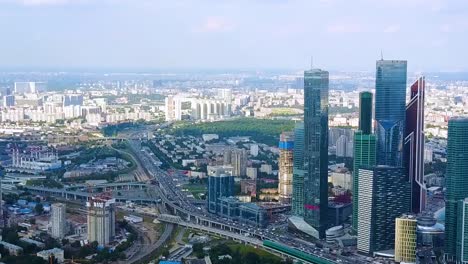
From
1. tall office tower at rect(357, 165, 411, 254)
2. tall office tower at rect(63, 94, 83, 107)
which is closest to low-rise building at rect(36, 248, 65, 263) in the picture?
tall office tower at rect(357, 165, 411, 254)

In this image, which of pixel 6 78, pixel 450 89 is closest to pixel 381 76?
pixel 450 89

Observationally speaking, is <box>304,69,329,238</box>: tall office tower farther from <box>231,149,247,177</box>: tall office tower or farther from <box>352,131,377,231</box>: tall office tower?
<box>231,149,247,177</box>: tall office tower

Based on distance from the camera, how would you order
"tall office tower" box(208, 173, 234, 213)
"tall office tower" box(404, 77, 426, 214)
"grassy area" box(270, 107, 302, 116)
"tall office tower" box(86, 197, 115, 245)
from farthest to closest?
"grassy area" box(270, 107, 302, 116)
"tall office tower" box(208, 173, 234, 213)
"tall office tower" box(404, 77, 426, 214)
"tall office tower" box(86, 197, 115, 245)

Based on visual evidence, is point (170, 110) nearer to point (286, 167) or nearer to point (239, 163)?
point (239, 163)

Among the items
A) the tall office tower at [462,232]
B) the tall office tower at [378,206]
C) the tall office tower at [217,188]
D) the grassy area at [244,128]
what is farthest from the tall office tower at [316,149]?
the grassy area at [244,128]

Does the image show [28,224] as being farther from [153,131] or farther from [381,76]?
[153,131]

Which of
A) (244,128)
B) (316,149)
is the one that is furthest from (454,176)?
(244,128)

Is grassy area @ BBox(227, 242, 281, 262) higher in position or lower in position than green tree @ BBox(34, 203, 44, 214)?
lower
